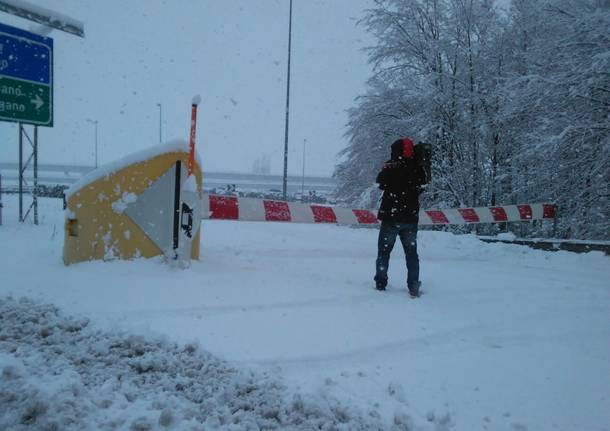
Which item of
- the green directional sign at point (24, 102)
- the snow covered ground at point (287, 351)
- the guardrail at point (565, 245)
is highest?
the green directional sign at point (24, 102)

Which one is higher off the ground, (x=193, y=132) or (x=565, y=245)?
(x=193, y=132)

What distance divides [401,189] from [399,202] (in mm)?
157

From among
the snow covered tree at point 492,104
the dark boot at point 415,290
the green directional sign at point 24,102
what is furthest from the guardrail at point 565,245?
the green directional sign at point 24,102

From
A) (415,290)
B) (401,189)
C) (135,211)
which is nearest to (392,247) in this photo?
(415,290)

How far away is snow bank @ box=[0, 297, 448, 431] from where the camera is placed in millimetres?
1842

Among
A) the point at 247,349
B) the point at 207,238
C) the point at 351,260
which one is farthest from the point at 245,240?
the point at 247,349

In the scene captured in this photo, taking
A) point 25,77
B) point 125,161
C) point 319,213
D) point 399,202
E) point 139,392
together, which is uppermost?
point 25,77

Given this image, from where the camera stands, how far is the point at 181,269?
449 centimetres

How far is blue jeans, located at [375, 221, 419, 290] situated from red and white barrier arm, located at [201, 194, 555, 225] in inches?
86.0

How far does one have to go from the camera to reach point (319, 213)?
277 inches

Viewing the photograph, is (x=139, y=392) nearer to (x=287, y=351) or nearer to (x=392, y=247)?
(x=287, y=351)

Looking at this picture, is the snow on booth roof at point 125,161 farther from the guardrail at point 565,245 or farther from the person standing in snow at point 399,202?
the guardrail at point 565,245

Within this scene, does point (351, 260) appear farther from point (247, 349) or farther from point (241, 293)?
point (247, 349)

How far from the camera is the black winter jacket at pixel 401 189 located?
4688 mm
